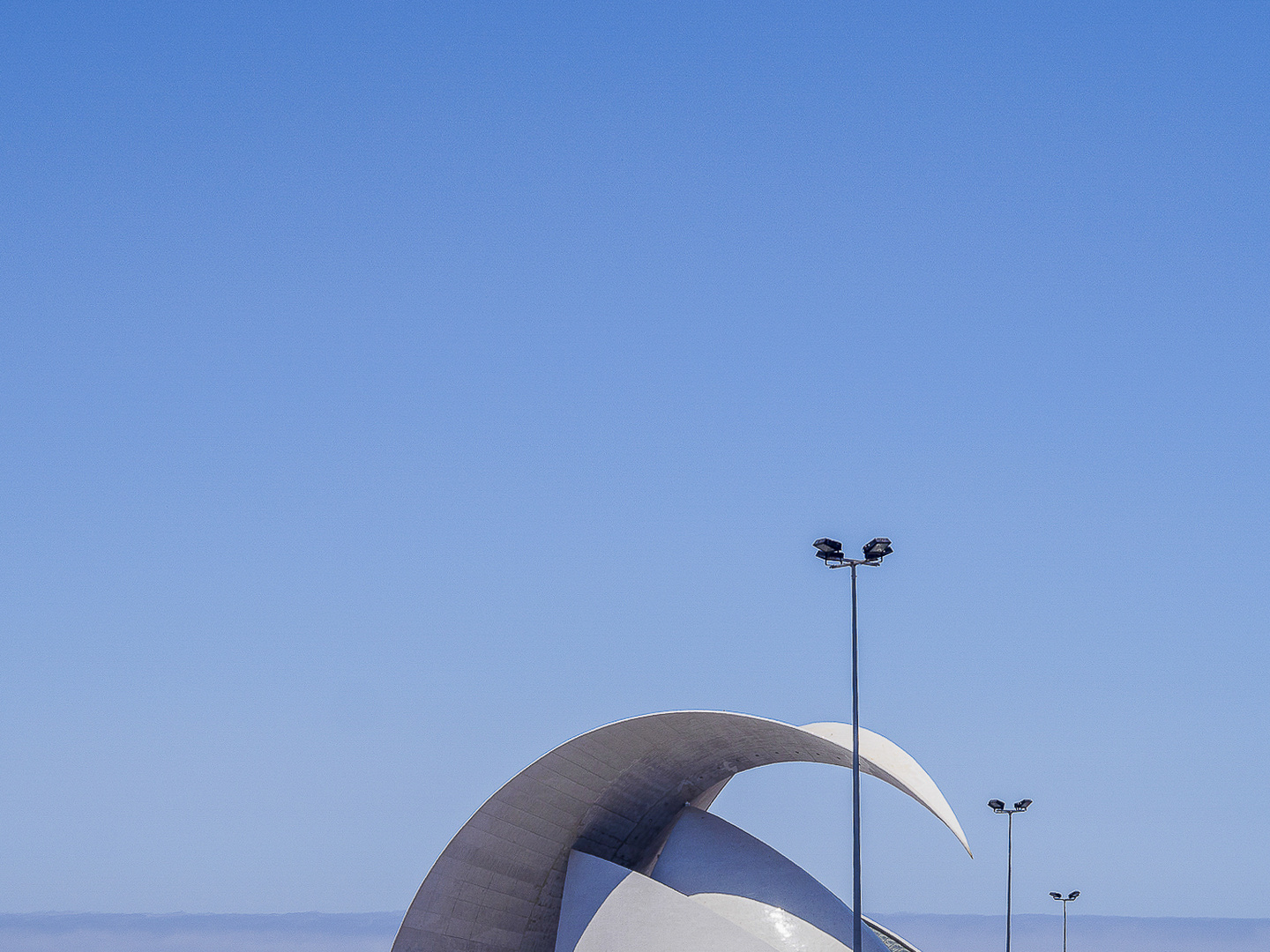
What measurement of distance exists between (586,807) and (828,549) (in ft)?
35.9

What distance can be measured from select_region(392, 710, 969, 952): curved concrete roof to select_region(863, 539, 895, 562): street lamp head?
6210 mm

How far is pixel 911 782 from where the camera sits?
24500 millimetres

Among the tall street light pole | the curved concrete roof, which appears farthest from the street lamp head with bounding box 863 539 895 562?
the curved concrete roof

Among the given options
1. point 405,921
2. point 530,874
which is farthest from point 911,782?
point 405,921

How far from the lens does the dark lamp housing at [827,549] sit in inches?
751

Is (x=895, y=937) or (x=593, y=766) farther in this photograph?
(x=895, y=937)

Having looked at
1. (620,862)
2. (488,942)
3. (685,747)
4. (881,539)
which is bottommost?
(488,942)

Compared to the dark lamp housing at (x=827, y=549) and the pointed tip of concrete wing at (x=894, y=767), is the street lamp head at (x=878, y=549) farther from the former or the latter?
the pointed tip of concrete wing at (x=894, y=767)

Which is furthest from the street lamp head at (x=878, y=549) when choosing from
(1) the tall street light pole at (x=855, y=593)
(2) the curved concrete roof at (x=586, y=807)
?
(2) the curved concrete roof at (x=586, y=807)

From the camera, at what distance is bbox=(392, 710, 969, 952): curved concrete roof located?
25.4m

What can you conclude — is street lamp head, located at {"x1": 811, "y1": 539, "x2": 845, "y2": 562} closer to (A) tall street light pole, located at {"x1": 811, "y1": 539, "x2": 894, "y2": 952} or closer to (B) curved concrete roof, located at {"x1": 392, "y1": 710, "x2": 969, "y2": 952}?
(A) tall street light pole, located at {"x1": 811, "y1": 539, "x2": 894, "y2": 952}

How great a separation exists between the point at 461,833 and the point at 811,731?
7.38 meters

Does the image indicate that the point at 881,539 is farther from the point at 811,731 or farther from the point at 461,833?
the point at 461,833

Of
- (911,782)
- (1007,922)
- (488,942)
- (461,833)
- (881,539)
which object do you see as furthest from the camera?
(1007,922)
